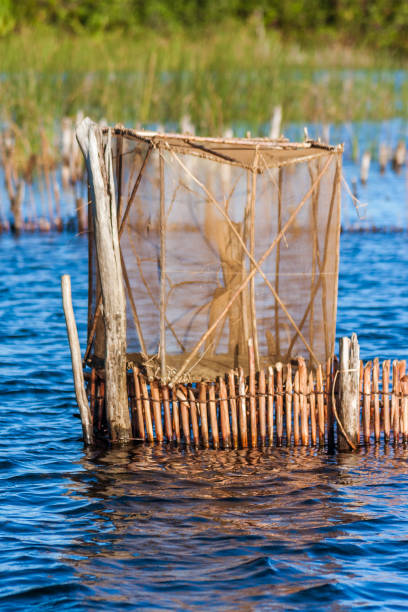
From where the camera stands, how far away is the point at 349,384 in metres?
7.63

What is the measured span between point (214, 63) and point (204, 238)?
1689 centimetres

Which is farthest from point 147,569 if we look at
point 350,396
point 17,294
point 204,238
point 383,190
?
point 383,190

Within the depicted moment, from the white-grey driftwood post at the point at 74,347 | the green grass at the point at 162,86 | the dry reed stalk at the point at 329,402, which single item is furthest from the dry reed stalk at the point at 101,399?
the green grass at the point at 162,86

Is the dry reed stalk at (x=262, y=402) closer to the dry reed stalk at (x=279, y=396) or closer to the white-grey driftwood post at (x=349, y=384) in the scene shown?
the dry reed stalk at (x=279, y=396)

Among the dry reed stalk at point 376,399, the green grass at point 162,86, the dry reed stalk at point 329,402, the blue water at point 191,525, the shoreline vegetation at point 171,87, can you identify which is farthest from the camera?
the green grass at point 162,86

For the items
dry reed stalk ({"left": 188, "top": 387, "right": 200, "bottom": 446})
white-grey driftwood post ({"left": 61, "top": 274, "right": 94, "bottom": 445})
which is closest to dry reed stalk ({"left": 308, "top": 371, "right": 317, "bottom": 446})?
dry reed stalk ({"left": 188, "top": 387, "right": 200, "bottom": 446})

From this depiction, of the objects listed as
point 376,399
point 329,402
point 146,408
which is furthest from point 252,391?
point 376,399

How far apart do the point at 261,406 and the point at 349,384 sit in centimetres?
77

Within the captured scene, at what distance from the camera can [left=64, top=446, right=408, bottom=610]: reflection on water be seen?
230 inches

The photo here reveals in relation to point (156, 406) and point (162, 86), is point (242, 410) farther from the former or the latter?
point (162, 86)

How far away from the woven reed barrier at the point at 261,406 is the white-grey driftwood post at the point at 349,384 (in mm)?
96

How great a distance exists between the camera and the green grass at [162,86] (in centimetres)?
1991

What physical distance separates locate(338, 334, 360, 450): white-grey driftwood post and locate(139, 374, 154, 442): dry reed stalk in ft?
5.36

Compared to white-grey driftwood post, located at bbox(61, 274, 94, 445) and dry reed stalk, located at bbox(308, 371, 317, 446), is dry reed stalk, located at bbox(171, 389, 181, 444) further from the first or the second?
dry reed stalk, located at bbox(308, 371, 317, 446)
